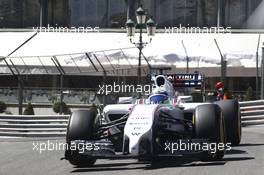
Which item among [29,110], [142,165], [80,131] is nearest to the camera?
[142,165]

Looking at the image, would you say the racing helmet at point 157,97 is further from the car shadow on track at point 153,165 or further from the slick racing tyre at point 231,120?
the slick racing tyre at point 231,120

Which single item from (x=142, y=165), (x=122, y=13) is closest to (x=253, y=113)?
(x=142, y=165)

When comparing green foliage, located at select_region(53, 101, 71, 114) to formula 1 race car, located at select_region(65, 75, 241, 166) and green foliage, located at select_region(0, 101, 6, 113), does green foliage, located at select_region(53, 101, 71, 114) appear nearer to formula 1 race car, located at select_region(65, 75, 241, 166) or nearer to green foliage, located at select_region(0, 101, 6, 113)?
green foliage, located at select_region(0, 101, 6, 113)

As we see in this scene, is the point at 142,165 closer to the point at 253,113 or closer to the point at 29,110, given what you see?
the point at 253,113

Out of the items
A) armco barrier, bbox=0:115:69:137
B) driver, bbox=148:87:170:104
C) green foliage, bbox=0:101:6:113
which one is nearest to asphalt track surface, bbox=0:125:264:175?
driver, bbox=148:87:170:104

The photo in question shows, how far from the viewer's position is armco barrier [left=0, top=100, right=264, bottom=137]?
802 inches

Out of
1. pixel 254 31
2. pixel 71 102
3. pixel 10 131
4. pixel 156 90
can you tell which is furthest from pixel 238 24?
pixel 156 90

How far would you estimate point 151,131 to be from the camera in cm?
1037

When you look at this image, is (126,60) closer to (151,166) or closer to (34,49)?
(34,49)

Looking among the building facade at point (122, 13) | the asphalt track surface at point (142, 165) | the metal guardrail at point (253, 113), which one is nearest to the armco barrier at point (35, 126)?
the asphalt track surface at point (142, 165)

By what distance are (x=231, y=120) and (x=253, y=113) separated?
308 inches

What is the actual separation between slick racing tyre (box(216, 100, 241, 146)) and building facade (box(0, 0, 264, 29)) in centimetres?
2768

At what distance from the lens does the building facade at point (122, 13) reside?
41375 mm

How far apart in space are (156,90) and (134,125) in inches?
72.4
